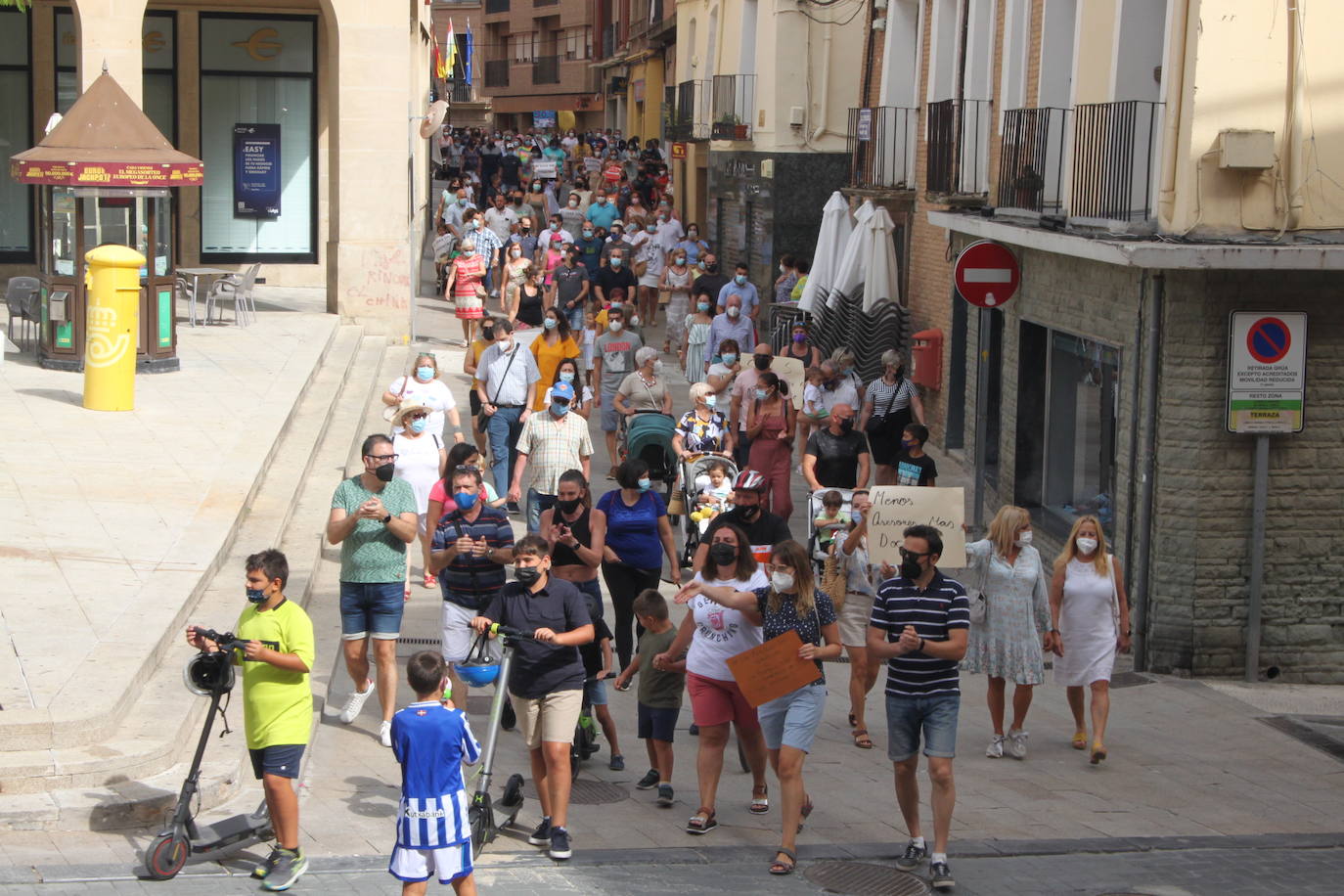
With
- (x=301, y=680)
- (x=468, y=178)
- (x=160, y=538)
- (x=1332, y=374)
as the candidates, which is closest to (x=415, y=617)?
(x=160, y=538)

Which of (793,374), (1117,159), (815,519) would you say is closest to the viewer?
(815,519)

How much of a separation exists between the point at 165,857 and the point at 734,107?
2652cm

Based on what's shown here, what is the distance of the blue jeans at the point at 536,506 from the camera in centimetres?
1207

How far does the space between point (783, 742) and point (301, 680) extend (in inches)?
90.0

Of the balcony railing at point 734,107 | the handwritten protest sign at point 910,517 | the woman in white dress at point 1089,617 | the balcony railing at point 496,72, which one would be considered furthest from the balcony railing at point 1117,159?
the balcony railing at point 496,72

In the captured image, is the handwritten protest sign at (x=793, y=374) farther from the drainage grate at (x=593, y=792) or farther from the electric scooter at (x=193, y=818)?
the electric scooter at (x=193, y=818)

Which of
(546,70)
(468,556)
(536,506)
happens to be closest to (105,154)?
(536,506)

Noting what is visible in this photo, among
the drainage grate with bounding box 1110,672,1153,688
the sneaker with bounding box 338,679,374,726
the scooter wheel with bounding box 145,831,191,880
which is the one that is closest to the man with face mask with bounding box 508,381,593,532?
the sneaker with bounding box 338,679,374,726

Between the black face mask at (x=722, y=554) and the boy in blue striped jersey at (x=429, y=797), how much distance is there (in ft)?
6.45

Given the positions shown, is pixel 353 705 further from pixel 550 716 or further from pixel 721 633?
pixel 721 633

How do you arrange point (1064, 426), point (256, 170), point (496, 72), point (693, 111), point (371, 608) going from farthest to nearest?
point (496, 72), point (693, 111), point (256, 170), point (1064, 426), point (371, 608)

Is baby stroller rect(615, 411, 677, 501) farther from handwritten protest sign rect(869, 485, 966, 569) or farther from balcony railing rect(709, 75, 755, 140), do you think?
balcony railing rect(709, 75, 755, 140)

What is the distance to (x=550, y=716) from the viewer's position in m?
8.42

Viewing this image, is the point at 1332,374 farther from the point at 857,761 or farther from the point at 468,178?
the point at 468,178
